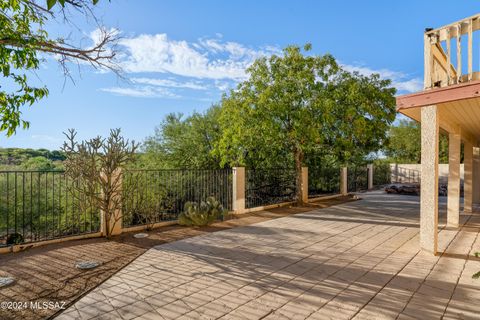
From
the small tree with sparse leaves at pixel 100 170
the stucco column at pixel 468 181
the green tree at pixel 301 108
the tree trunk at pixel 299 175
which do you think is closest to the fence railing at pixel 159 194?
the small tree with sparse leaves at pixel 100 170

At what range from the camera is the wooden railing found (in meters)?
4.40

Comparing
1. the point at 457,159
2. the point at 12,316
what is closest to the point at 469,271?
the point at 457,159

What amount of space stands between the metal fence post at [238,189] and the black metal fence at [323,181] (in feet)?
19.9

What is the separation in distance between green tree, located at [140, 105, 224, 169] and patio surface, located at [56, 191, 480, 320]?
10572mm

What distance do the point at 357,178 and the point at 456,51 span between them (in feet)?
48.9

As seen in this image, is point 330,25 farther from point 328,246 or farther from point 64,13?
point 64,13

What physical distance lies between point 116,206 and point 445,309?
5728 mm

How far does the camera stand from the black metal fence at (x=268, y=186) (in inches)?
421

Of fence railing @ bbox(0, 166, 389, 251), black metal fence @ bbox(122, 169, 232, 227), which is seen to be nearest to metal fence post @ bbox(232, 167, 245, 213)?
fence railing @ bbox(0, 166, 389, 251)

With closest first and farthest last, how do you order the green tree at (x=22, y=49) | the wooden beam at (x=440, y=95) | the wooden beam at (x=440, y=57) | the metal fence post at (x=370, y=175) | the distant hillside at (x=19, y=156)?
the green tree at (x=22, y=49), the wooden beam at (x=440, y=95), the wooden beam at (x=440, y=57), the distant hillside at (x=19, y=156), the metal fence post at (x=370, y=175)

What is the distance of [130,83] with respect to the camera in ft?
20.9

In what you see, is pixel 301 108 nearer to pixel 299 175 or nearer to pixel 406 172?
pixel 299 175

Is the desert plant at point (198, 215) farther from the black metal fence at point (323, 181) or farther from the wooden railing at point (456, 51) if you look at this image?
the black metal fence at point (323, 181)

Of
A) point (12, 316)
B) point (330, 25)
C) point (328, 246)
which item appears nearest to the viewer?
point (12, 316)
